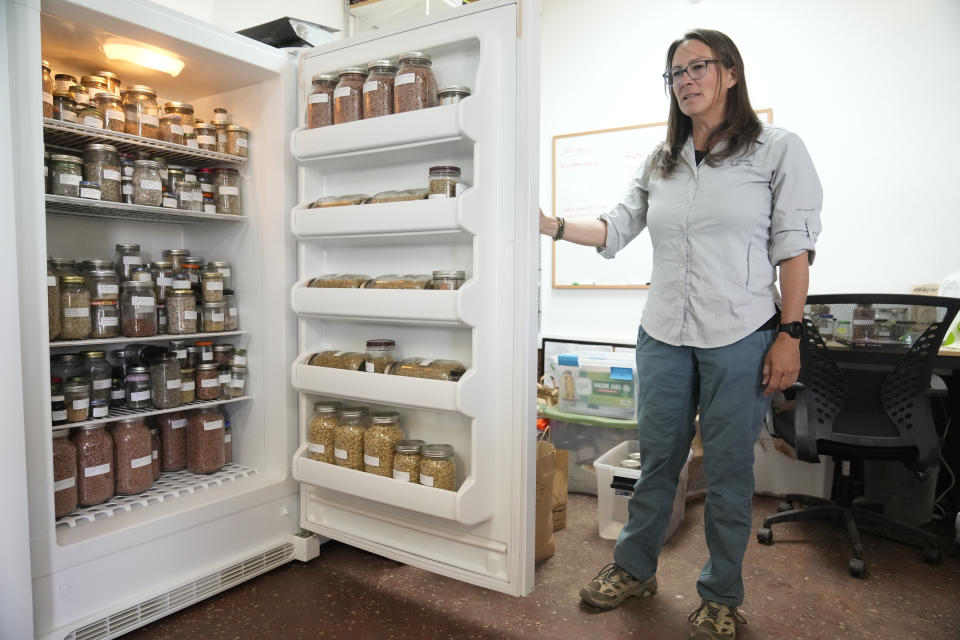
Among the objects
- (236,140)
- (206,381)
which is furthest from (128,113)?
(206,381)

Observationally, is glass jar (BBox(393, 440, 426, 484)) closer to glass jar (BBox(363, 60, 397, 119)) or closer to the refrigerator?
the refrigerator

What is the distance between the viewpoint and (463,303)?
1729 mm

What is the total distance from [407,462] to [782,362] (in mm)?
1096

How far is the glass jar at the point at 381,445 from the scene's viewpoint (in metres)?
1.96

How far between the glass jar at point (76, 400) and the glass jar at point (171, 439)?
1.30 ft

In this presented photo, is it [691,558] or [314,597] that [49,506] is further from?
[691,558]

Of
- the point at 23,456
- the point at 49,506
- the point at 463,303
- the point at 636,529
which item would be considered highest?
the point at 463,303

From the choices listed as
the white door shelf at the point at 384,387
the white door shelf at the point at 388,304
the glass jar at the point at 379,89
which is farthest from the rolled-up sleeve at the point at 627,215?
the glass jar at the point at 379,89

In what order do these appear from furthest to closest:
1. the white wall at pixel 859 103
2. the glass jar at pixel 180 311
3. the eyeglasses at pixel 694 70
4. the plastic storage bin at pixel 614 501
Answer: the white wall at pixel 859 103
the plastic storage bin at pixel 614 501
the glass jar at pixel 180 311
the eyeglasses at pixel 694 70

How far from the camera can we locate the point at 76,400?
1.80 meters

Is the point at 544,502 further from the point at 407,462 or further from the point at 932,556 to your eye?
the point at 932,556

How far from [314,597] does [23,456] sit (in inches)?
36.6

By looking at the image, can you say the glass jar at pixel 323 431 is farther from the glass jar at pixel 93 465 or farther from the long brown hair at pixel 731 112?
the long brown hair at pixel 731 112

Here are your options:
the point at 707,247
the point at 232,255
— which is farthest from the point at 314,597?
the point at 707,247
